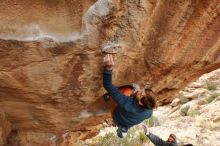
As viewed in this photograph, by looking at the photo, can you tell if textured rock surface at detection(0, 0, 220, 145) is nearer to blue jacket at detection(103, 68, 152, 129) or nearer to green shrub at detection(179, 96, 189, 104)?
blue jacket at detection(103, 68, 152, 129)

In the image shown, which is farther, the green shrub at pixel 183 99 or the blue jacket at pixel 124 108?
the green shrub at pixel 183 99

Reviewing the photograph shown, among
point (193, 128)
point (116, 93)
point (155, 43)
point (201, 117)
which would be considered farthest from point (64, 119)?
point (201, 117)

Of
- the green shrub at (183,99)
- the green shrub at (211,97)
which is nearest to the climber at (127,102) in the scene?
the green shrub at (211,97)

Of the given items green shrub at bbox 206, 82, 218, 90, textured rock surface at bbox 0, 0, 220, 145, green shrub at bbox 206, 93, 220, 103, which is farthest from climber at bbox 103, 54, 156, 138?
green shrub at bbox 206, 82, 218, 90

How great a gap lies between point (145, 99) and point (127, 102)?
Result: 0.18 metres

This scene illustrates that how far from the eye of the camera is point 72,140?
5582mm

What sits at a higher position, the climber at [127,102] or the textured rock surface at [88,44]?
the textured rock surface at [88,44]

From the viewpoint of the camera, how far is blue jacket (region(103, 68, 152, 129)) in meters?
3.37

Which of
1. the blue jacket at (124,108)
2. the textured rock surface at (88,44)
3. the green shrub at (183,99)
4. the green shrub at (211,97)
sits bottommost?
the green shrub at (183,99)

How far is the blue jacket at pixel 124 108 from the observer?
11.0 ft

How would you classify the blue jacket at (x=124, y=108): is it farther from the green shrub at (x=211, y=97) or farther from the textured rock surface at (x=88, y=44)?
the green shrub at (x=211, y=97)

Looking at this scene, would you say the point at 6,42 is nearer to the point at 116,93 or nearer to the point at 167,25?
the point at 116,93

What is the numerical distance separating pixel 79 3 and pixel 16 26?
522mm

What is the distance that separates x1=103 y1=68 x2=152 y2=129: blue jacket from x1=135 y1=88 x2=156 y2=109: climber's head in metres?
0.08
